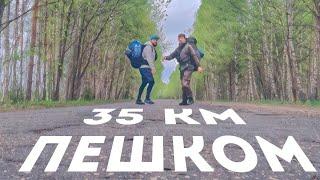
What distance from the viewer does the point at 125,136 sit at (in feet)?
29.4

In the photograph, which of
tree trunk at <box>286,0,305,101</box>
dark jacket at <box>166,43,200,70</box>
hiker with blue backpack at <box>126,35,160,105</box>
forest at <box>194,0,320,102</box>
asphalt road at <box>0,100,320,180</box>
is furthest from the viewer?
forest at <box>194,0,320,102</box>

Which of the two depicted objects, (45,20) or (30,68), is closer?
(30,68)

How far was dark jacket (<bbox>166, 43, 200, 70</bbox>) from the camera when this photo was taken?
1698 centimetres

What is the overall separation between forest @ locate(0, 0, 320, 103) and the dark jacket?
5755mm

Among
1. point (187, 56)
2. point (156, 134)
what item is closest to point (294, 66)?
point (187, 56)

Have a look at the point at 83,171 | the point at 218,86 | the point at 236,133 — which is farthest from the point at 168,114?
the point at 218,86

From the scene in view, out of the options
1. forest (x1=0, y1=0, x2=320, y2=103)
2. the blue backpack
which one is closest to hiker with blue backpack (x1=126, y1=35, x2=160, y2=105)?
the blue backpack

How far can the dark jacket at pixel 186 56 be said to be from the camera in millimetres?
16984

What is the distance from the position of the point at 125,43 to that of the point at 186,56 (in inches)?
1162

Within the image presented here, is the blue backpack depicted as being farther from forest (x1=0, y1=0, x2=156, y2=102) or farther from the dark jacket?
forest (x1=0, y1=0, x2=156, y2=102)

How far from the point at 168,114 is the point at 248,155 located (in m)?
5.80

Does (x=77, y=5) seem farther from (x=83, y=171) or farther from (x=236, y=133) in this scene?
(x=83, y=171)

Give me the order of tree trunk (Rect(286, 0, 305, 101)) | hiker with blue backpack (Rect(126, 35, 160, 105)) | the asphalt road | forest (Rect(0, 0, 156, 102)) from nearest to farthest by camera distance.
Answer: the asphalt road → hiker with blue backpack (Rect(126, 35, 160, 105)) → tree trunk (Rect(286, 0, 305, 101)) → forest (Rect(0, 0, 156, 102))

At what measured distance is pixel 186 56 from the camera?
17.1m
